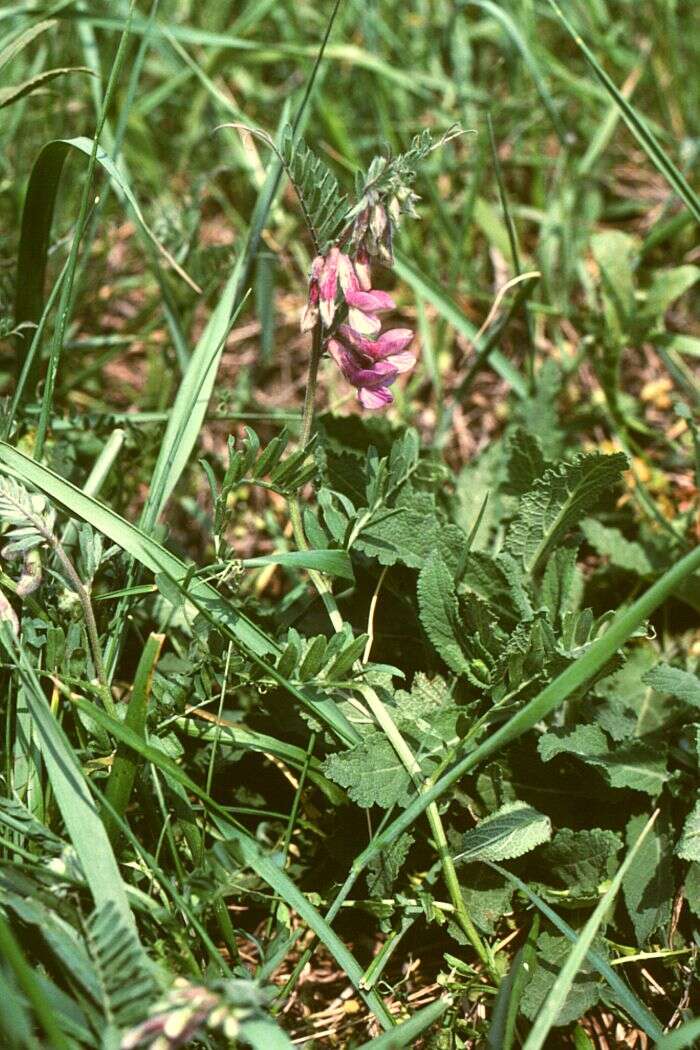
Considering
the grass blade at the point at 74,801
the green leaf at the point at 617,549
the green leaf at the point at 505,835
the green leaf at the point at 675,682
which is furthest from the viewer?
the green leaf at the point at 617,549

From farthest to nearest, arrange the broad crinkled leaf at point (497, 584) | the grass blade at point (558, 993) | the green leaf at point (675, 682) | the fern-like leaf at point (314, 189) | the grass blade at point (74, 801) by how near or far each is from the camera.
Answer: the broad crinkled leaf at point (497, 584)
the green leaf at point (675, 682)
the fern-like leaf at point (314, 189)
the grass blade at point (74, 801)
the grass blade at point (558, 993)

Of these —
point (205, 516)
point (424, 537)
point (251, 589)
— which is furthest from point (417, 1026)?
point (205, 516)

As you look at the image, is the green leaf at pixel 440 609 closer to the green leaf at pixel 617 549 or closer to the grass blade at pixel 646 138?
the green leaf at pixel 617 549

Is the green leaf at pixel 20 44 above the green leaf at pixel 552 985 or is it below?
above

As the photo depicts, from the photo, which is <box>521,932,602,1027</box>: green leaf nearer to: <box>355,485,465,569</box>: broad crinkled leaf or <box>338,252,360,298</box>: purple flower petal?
<box>355,485,465,569</box>: broad crinkled leaf

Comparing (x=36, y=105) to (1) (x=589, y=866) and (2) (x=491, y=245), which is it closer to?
(2) (x=491, y=245)

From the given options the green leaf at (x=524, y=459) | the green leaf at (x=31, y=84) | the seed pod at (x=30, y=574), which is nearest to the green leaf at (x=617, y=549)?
the green leaf at (x=524, y=459)
